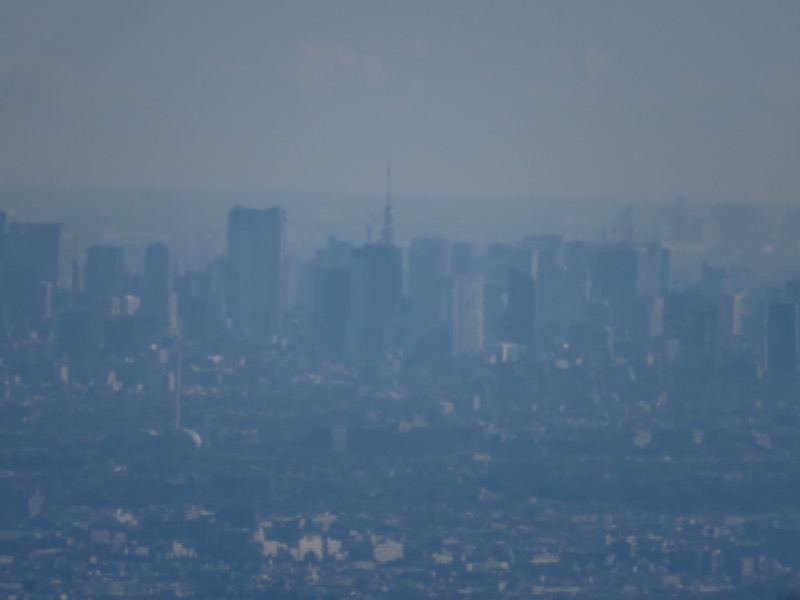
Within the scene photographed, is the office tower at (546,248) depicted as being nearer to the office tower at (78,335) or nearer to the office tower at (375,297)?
the office tower at (375,297)

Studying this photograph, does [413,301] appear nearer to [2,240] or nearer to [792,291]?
[792,291]

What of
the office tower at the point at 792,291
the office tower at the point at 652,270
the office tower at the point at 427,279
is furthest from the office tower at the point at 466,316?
the office tower at the point at 792,291

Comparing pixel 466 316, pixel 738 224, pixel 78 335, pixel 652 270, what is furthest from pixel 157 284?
pixel 738 224

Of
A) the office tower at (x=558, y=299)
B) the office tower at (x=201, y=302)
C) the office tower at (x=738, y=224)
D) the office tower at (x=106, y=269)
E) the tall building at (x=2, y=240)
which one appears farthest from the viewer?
the office tower at (x=558, y=299)

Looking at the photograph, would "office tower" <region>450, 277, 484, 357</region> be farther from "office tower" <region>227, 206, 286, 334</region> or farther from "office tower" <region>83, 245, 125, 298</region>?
"office tower" <region>83, 245, 125, 298</region>

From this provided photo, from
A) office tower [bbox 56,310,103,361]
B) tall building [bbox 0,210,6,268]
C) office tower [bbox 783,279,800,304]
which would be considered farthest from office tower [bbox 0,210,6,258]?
office tower [bbox 783,279,800,304]

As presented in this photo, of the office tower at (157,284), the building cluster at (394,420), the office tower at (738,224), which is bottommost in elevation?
the building cluster at (394,420)
